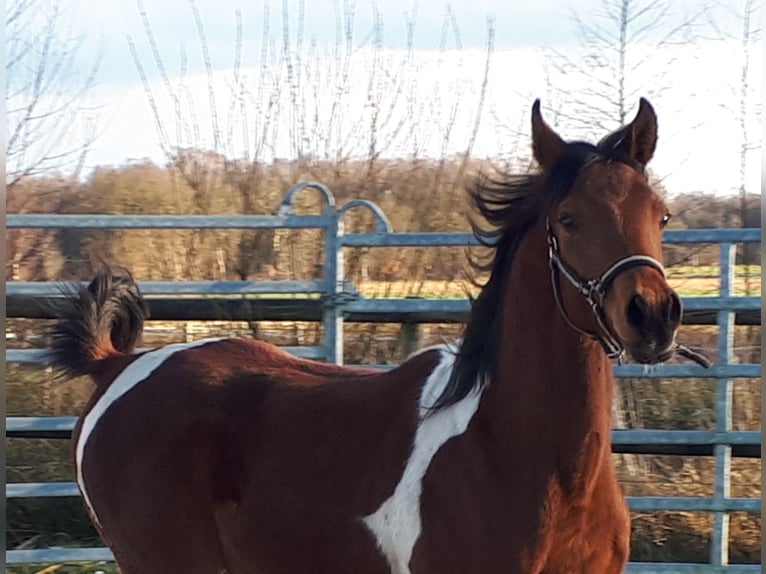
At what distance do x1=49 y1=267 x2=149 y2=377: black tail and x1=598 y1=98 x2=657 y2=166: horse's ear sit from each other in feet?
6.64

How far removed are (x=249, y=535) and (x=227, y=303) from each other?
2518 millimetres

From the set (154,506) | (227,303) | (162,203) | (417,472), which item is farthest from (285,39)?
(417,472)

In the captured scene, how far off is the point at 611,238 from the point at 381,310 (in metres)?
2.62

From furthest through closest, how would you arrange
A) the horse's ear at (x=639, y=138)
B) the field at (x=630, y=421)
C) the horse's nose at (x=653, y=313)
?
the field at (x=630, y=421) → the horse's ear at (x=639, y=138) → the horse's nose at (x=653, y=313)

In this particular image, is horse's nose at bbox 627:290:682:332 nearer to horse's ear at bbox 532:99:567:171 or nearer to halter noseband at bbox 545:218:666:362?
halter noseband at bbox 545:218:666:362

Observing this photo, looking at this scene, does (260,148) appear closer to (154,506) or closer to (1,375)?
(154,506)

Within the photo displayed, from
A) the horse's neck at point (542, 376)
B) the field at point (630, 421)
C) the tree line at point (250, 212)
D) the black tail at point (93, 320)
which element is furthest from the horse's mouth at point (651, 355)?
the tree line at point (250, 212)

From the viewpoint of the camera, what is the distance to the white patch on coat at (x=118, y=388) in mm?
3865

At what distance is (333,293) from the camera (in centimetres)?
523

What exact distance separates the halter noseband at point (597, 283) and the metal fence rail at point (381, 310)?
2.27 metres

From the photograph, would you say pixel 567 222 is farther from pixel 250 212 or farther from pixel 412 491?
pixel 250 212

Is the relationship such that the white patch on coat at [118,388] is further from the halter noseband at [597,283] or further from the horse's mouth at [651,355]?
the horse's mouth at [651,355]

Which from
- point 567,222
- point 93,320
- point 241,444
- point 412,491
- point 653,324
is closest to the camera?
point 653,324

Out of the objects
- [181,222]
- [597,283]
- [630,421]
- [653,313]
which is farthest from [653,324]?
[630,421]
